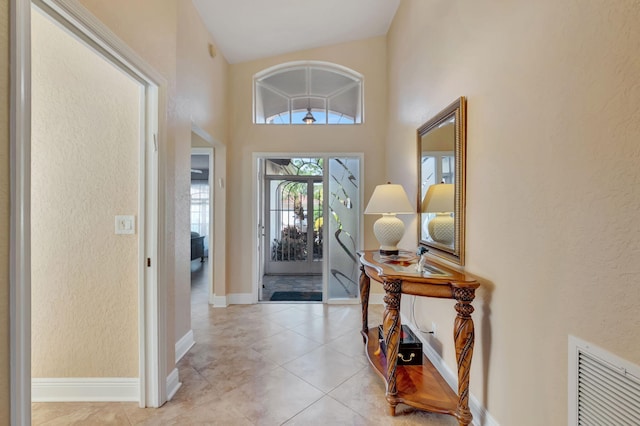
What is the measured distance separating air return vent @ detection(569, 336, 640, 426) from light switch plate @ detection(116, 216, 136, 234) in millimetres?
2313

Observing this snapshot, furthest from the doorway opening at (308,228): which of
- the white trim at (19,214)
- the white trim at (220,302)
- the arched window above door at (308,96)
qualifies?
the white trim at (19,214)

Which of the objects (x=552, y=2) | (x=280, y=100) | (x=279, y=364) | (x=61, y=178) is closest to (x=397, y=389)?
(x=279, y=364)

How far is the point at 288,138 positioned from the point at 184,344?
2.62 m

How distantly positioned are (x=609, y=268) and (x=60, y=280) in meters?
2.81

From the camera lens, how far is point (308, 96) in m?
3.89

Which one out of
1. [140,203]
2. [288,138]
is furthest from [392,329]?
[288,138]

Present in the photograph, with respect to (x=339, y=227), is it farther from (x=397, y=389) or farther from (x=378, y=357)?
(x=397, y=389)

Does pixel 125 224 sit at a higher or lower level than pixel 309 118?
lower

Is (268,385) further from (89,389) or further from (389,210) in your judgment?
(389,210)

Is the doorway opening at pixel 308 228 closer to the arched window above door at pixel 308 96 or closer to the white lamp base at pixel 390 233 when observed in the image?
the arched window above door at pixel 308 96

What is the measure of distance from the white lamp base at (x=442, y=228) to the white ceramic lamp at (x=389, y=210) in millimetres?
229

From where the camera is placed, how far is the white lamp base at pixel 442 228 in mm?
1973

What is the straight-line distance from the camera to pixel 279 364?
7.51 feet

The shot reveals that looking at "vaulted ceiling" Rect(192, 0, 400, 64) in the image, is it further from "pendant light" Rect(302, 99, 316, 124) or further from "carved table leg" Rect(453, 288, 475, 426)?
"carved table leg" Rect(453, 288, 475, 426)
